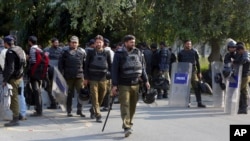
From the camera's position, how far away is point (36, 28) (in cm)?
2297

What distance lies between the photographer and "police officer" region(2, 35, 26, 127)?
8859 mm

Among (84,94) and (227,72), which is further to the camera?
(227,72)

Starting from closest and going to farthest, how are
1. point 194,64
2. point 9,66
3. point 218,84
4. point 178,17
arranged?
point 9,66
point 218,84
point 194,64
point 178,17

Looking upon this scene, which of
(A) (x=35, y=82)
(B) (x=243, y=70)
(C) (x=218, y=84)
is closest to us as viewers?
(A) (x=35, y=82)

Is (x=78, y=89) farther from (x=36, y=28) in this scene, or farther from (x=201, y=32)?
(x=36, y=28)

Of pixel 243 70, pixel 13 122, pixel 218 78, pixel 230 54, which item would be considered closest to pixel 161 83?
pixel 218 78

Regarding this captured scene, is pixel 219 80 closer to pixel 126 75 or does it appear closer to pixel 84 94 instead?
pixel 84 94

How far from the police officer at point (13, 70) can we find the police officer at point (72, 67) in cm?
124

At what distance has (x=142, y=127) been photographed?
9.12m

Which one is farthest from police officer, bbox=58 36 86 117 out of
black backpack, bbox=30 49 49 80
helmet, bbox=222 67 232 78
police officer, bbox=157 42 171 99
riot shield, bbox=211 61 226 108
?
police officer, bbox=157 42 171 99

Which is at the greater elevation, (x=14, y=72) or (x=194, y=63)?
(x=194, y=63)

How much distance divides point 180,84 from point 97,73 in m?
3.39

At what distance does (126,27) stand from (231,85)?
965 centimetres

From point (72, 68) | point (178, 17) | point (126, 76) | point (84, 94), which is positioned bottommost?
point (84, 94)
